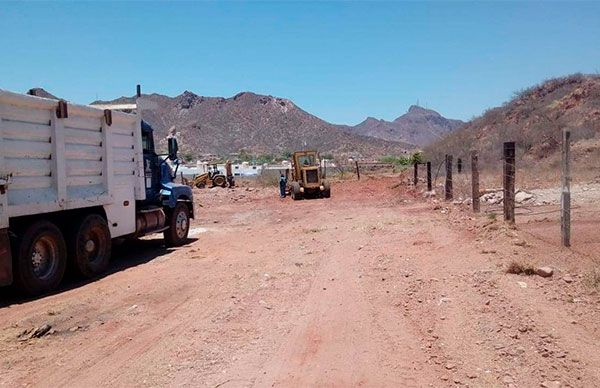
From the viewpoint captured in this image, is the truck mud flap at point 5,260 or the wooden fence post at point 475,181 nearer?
the truck mud flap at point 5,260

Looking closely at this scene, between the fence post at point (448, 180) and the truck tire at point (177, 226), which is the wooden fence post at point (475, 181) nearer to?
the fence post at point (448, 180)

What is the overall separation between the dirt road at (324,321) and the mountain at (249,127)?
91884mm


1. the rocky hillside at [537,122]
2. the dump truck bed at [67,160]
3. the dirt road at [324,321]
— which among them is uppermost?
the rocky hillside at [537,122]

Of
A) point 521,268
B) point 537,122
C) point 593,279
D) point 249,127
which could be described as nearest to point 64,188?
point 521,268

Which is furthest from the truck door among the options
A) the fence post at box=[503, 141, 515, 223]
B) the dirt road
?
the fence post at box=[503, 141, 515, 223]

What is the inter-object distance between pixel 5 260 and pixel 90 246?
241 cm

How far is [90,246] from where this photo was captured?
1024 centimetres

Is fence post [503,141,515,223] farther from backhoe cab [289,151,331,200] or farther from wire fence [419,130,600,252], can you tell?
backhoe cab [289,151,331,200]

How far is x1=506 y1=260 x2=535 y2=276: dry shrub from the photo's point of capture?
8344mm

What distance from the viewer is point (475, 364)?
5.27 meters

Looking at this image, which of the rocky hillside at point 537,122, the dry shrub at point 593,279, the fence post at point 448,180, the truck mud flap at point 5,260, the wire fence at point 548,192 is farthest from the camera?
the rocky hillside at point 537,122

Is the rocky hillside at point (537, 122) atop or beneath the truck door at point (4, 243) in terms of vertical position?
atop

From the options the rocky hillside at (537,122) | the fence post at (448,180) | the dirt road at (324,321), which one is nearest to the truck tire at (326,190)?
the fence post at (448,180)

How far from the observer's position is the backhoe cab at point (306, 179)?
31750 mm
